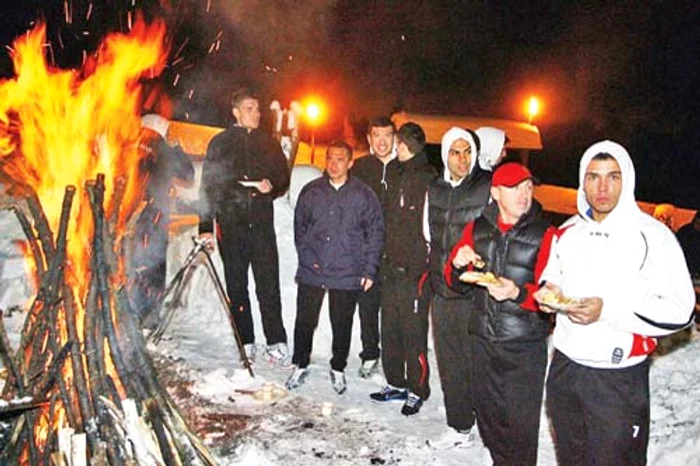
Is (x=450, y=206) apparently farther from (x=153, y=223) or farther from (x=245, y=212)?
(x=153, y=223)

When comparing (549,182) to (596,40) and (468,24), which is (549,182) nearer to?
(596,40)

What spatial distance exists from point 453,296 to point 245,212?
267 cm

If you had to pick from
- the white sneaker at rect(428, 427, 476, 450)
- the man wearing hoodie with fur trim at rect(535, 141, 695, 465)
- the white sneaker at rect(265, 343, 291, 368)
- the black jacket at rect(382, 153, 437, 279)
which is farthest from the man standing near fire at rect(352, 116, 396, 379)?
the man wearing hoodie with fur trim at rect(535, 141, 695, 465)

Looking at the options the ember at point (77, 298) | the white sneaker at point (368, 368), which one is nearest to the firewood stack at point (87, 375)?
the ember at point (77, 298)

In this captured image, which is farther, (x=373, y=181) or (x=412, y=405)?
(x=373, y=181)

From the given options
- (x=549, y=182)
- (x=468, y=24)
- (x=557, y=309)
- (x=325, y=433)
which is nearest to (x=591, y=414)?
(x=557, y=309)

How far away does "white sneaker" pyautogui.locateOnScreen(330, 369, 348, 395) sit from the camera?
654cm

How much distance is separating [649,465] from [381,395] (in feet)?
7.67

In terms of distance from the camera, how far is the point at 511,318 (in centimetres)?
453

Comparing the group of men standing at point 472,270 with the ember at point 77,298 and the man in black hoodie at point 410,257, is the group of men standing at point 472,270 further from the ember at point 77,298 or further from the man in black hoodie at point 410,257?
the ember at point 77,298

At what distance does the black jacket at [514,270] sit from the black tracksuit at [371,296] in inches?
82.8

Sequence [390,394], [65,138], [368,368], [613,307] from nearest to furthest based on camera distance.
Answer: [613,307] < [65,138] < [390,394] < [368,368]

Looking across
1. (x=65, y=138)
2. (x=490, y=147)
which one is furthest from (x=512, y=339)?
(x=65, y=138)

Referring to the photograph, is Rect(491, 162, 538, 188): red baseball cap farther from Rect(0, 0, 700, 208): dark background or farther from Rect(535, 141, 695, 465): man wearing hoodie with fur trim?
Rect(0, 0, 700, 208): dark background
